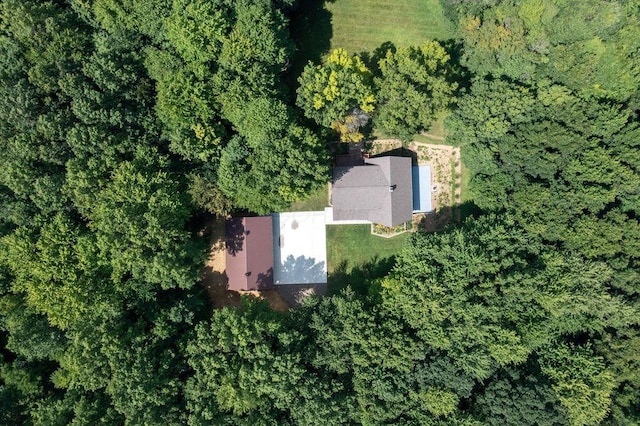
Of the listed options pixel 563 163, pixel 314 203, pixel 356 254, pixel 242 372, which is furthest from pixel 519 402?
pixel 314 203

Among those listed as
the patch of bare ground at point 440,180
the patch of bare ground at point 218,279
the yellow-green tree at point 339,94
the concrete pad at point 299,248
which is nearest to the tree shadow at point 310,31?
the yellow-green tree at point 339,94

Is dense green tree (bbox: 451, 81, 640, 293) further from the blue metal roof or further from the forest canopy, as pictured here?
the blue metal roof

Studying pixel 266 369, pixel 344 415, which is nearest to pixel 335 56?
pixel 266 369

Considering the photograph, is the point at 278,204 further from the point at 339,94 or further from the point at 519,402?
the point at 519,402

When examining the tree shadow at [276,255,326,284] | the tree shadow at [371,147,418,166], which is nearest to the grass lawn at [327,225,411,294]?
the tree shadow at [276,255,326,284]

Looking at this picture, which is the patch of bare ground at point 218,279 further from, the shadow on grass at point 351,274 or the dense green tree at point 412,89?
the dense green tree at point 412,89

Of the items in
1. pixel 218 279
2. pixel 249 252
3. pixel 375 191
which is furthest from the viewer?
pixel 218 279

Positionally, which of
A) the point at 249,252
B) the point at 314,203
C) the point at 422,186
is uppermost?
the point at 422,186

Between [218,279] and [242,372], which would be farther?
[218,279]
